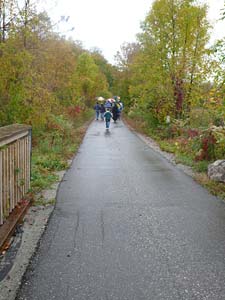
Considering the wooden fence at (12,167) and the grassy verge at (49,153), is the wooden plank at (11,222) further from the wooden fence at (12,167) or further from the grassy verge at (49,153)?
the grassy verge at (49,153)

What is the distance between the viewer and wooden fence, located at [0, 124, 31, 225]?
4.40 meters

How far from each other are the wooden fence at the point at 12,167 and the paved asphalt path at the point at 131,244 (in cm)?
67

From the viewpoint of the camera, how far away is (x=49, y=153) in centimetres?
1096

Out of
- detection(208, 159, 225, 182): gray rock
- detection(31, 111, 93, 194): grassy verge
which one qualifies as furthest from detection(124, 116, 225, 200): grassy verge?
detection(31, 111, 93, 194): grassy verge

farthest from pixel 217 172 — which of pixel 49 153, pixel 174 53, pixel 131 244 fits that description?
pixel 174 53

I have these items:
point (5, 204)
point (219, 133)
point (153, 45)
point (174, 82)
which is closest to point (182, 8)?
point (153, 45)

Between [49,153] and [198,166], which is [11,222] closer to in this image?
[198,166]

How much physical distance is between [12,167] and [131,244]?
2.10 m

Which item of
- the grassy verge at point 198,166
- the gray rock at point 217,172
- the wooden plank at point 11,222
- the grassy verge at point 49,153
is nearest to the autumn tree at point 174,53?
the grassy verge at point 198,166

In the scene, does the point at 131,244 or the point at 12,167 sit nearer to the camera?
the point at 131,244

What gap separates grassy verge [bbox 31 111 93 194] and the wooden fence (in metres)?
1.08

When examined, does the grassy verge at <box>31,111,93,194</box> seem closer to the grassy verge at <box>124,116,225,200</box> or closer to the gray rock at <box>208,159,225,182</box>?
the grassy verge at <box>124,116,225,200</box>

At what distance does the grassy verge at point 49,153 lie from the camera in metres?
7.60

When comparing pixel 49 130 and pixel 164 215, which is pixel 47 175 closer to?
pixel 164 215
